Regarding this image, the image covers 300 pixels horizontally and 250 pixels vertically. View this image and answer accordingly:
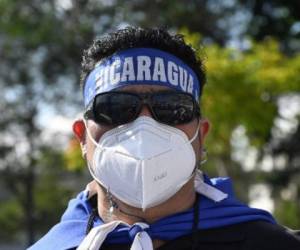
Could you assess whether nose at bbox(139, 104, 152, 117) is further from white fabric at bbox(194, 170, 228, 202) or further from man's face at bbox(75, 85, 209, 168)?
white fabric at bbox(194, 170, 228, 202)

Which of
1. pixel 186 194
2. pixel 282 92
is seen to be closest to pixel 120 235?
pixel 186 194

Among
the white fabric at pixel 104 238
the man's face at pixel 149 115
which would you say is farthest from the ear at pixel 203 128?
the white fabric at pixel 104 238

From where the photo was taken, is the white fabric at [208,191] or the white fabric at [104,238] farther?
the white fabric at [208,191]

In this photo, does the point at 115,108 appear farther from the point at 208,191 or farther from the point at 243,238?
the point at 243,238

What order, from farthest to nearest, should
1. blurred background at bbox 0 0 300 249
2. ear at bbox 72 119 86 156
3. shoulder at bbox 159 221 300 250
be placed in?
blurred background at bbox 0 0 300 249, ear at bbox 72 119 86 156, shoulder at bbox 159 221 300 250

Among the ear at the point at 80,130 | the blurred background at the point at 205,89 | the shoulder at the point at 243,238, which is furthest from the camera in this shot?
the blurred background at the point at 205,89

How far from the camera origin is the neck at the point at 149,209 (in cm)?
220

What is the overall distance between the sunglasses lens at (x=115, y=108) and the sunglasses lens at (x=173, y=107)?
0.21ft

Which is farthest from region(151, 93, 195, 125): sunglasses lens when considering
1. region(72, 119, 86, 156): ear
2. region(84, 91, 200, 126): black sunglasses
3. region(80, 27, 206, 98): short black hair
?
region(72, 119, 86, 156): ear

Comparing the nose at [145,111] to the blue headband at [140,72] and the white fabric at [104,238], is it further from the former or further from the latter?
the white fabric at [104,238]

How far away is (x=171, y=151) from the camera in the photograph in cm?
219

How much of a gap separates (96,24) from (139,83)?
14.9 m

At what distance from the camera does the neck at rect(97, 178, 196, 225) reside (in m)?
2.20

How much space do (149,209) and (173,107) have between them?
32 centimetres
